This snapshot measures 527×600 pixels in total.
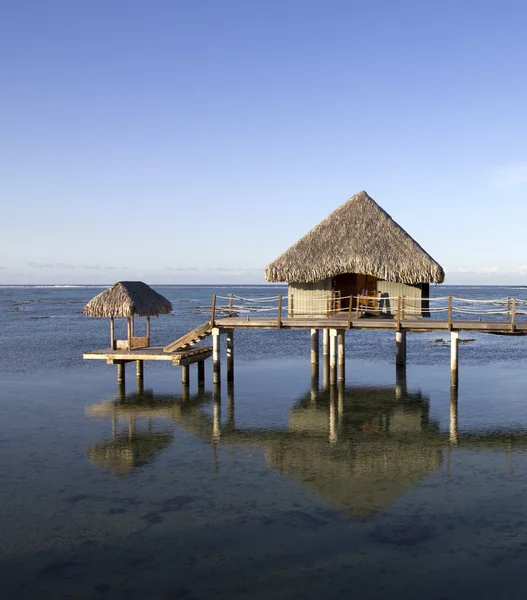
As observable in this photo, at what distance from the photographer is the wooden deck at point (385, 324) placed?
828 inches

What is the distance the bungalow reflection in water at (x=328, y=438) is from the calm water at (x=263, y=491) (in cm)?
7

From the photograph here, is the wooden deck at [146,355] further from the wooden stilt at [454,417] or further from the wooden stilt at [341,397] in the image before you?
the wooden stilt at [454,417]

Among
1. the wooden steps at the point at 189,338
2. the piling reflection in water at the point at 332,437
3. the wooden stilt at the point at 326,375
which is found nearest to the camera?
the piling reflection in water at the point at 332,437

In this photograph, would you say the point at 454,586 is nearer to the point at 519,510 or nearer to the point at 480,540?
the point at 480,540

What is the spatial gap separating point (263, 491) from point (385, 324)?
1080 cm

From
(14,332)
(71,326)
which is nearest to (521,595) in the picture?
(14,332)

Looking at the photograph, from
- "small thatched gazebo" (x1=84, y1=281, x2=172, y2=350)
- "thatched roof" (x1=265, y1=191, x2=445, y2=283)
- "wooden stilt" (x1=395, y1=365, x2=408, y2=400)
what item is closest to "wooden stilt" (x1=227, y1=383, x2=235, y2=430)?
"small thatched gazebo" (x1=84, y1=281, x2=172, y2=350)

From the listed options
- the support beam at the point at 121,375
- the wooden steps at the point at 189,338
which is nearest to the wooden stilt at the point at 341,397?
the wooden steps at the point at 189,338

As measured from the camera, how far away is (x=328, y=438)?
658 inches

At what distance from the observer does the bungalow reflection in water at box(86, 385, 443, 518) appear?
510 inches

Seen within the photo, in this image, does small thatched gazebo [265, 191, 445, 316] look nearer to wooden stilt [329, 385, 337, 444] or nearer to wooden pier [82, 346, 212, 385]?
wooden stilt [329, 385, 337, 444]

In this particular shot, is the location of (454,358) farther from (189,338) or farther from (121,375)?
(121,375)

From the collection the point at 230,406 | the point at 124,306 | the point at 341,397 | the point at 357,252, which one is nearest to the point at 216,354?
the point at 230,406

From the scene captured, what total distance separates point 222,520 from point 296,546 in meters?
1.69
